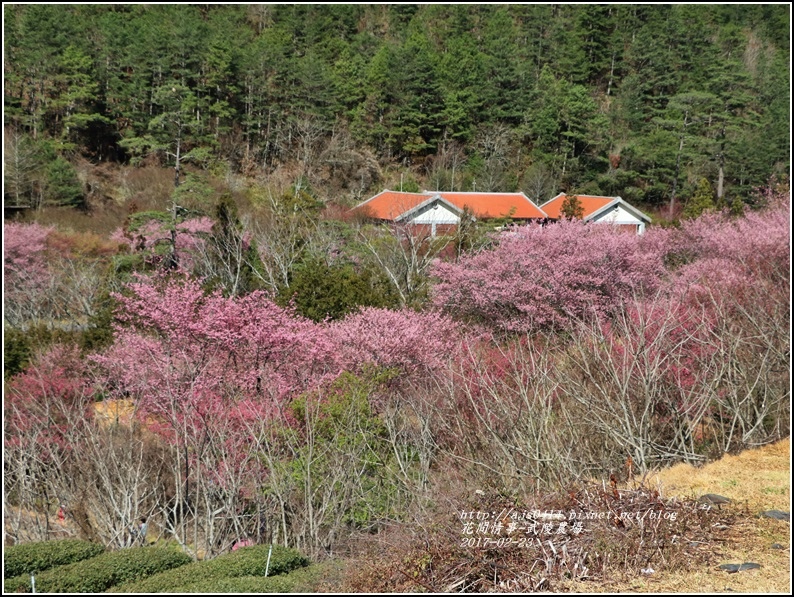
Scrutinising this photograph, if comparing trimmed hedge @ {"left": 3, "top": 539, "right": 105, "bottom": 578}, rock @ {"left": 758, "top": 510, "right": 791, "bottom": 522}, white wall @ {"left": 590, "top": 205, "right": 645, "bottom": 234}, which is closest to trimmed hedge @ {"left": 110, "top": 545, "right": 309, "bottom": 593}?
trimmed hedge @ {"left": 3, "top": 539, "right": 105, "bottom": 578}

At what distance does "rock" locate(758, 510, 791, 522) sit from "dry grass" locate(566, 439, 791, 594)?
0.27 feet

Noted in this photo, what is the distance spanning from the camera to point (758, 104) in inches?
1848

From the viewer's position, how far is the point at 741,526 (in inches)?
272

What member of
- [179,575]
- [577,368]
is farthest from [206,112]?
[179,575]

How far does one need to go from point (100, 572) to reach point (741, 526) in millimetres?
6366

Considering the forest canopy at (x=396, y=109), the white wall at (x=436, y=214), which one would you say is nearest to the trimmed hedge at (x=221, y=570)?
the white wall at (x=436, y=214)

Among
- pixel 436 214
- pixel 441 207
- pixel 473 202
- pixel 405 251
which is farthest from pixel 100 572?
pixel 473 202

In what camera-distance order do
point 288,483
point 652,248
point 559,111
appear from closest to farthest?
point 288,483 < point 652,248 < point 559,111

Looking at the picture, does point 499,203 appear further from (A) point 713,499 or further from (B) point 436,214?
(A) point 713,499

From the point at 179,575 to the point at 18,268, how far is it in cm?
2258

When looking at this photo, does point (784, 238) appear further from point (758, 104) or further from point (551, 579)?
point (758, 104)

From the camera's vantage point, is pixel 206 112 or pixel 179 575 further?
pixel 206 112

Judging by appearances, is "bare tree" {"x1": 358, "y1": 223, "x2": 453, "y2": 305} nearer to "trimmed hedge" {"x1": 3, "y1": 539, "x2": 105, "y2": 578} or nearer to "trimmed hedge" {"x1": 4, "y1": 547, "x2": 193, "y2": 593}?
"trimmed hedge" {"x1": 3, "y1": 539, "x2": 105, "y2": 578}

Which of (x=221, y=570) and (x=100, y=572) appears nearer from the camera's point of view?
(x=221, y=570)
